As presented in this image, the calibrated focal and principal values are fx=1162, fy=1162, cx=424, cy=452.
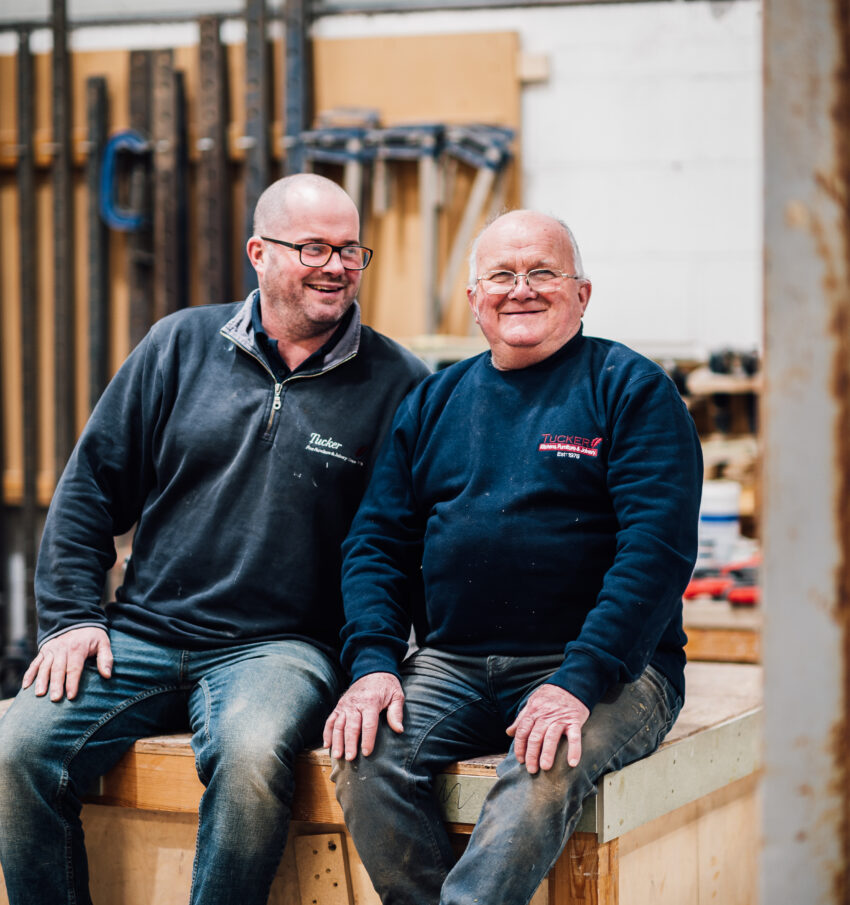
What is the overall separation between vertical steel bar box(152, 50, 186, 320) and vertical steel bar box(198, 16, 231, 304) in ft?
0.38

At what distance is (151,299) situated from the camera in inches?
229

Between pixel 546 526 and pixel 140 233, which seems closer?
pixel 546 526

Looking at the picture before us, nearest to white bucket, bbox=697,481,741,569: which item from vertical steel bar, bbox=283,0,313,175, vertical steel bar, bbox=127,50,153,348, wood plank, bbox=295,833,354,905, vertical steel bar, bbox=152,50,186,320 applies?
wood plank, bbox=295,833,354,905

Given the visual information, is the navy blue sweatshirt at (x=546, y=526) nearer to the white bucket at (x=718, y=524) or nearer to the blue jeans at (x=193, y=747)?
the blue jeans at (x=193, y=747)

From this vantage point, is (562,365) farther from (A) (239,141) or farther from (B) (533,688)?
(A) (239,141)

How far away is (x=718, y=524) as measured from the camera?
13.8 ft

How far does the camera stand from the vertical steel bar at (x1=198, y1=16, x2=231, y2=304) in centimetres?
560

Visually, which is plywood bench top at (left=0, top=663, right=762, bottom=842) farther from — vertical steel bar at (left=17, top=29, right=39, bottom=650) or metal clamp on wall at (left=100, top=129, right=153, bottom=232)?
metal clamp on wall at (left=100, top=129, right=153, bottom=232)

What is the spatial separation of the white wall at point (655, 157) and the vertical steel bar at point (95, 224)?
1996mm

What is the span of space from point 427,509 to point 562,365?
0.39 meters

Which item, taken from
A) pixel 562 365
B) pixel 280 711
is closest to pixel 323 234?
pixel 562 365

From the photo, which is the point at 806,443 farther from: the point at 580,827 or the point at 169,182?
the point at 169,182

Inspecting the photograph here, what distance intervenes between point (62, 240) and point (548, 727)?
458cm

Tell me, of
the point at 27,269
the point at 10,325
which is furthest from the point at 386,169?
the point at 10,325
